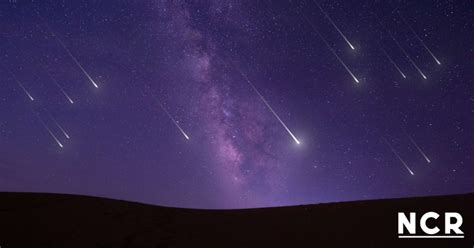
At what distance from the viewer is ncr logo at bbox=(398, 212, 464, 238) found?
1002 cm

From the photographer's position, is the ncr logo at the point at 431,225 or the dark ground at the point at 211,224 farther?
the dark ground at the point at 211,224

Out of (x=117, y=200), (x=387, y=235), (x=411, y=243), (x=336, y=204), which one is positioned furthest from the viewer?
(x=117, y=200)

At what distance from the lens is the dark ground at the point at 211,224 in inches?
403

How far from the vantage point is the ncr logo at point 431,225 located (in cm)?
1002

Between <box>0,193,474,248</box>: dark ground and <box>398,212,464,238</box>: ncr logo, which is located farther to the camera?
<box>0,193,474,248</box>: dark ground

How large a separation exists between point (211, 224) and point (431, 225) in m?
6.30

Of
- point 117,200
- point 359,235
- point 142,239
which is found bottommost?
point 142,239

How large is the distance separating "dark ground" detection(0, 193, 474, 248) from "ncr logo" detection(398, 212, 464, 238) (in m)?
0.20

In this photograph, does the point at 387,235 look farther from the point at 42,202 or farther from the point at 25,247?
the point at 42,202

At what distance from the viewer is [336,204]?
13539mm

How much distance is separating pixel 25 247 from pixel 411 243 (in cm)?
953

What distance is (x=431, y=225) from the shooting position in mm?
10547

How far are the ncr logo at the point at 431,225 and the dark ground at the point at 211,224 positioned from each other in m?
0.20

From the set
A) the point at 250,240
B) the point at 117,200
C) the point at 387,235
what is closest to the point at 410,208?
the point at 387,235
